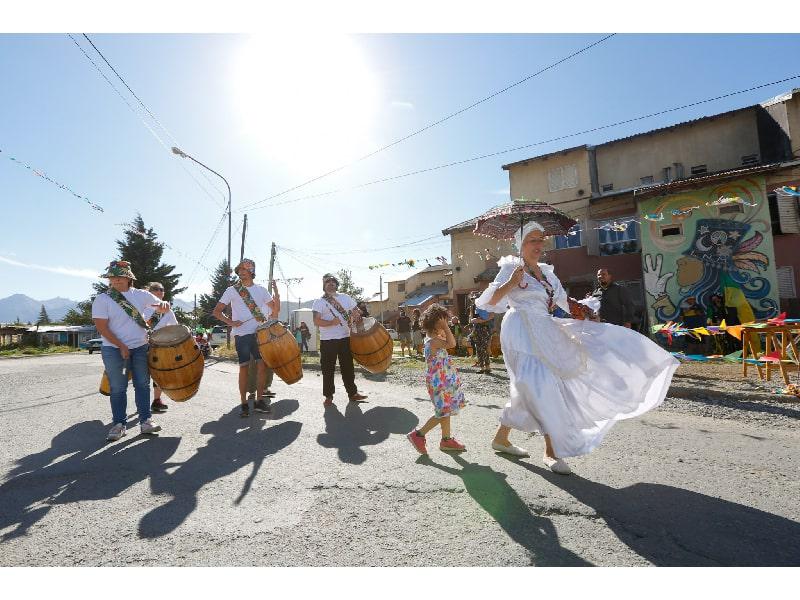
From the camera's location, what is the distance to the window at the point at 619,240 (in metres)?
18.5

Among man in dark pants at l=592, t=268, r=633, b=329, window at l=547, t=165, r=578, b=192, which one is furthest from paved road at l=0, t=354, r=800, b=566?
window at l=547, t=165, r=578, b=192

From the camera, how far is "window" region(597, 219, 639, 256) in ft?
60.8

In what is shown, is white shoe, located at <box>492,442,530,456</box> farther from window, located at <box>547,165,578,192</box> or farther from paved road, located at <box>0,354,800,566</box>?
window, located at <box>547,165,578,192</box>

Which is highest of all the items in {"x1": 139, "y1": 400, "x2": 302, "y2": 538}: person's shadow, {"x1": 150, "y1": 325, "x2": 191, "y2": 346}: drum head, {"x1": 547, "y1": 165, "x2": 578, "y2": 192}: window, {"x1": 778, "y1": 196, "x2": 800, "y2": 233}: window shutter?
{"x1": 547, "y1": 165, "x2": 578, "y2": 192}: window

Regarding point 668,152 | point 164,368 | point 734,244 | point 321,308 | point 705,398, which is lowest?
point 705,398

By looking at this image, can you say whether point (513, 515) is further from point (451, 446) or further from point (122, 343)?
point (122, 343)

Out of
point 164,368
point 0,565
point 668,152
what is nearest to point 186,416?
point 164,368

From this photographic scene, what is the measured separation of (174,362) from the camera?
486cm

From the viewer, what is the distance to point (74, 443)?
439cm

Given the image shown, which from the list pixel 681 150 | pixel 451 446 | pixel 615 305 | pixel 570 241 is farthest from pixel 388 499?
pixel 681 150

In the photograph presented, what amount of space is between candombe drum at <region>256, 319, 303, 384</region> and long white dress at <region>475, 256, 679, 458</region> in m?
3.17

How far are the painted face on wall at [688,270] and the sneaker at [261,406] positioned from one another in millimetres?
16453
